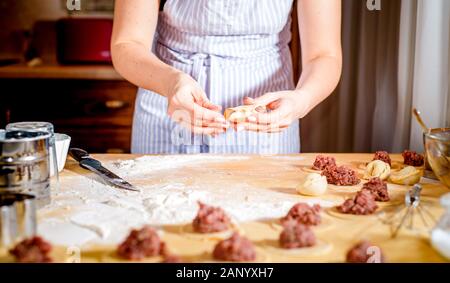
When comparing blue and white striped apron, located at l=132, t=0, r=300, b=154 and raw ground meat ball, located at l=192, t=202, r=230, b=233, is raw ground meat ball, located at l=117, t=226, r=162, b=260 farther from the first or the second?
blue and white striped apron, located at l=132, t=0, r=300, b=154

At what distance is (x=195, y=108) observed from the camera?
1.23 m

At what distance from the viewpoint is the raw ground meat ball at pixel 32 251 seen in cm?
75

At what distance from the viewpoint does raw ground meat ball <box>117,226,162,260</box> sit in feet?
2.53

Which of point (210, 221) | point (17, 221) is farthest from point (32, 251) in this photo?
point (210, 221)

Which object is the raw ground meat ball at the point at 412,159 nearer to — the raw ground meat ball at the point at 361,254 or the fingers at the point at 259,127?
the fingers at the point at 259,127

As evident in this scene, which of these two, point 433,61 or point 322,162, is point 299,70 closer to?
point 433,61

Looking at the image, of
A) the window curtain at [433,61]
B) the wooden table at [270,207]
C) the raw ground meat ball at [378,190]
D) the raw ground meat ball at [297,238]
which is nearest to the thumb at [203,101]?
the wooden table at [270,207]

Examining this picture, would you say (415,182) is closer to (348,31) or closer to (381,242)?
(381,242)

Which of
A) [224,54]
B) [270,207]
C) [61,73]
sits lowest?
[270,207]

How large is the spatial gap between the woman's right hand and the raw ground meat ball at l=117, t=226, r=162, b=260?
0.48m

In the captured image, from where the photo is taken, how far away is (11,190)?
2.99 feet

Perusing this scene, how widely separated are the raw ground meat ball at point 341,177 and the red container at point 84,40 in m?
1.70

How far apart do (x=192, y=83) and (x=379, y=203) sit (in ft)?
1.50

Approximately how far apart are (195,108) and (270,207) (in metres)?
0.32
